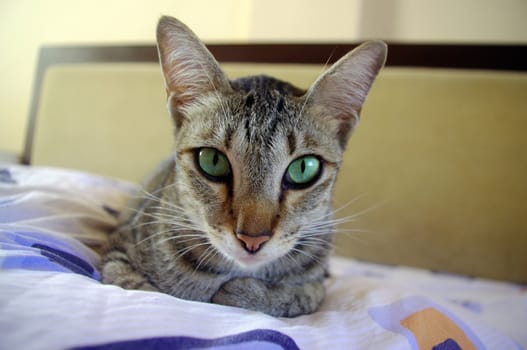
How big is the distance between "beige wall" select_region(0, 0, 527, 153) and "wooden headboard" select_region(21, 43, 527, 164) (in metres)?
0.12

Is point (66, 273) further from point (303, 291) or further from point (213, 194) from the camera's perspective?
point (303, 291)

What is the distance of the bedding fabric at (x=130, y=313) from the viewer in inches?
15.9

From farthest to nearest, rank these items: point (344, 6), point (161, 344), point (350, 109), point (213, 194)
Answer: point (344, 6)
point (350, 109)
point (213, 194)
point (161, 344)

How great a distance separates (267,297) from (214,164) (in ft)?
0.90

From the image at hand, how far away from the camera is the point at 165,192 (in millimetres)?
863

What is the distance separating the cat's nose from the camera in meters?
0.59

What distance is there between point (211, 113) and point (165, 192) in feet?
0.85

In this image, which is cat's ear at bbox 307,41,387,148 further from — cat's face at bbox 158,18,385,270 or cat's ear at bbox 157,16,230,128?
cat's ear at bbox 157,16,230,128

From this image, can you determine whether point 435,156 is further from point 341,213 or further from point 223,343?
point 223,343

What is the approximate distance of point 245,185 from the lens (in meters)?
0.63

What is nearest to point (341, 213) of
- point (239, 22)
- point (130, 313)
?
point (239, 22)

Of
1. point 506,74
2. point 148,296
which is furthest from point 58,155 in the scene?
point 506,74

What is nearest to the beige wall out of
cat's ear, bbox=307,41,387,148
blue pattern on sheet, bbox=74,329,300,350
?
cat's ear, bbox=307,41,387,148

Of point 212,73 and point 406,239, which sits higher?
point 212,73
